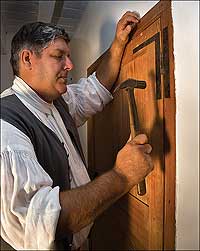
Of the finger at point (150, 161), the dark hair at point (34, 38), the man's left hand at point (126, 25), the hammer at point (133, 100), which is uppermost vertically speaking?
the man's left hand at point (126, 25)

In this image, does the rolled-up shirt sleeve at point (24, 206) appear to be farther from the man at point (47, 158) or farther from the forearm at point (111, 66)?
the forearm at point (111, 66)

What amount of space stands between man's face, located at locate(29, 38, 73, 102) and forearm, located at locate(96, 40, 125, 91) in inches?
7.2

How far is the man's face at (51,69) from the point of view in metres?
0.76

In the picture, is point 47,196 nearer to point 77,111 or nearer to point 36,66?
point 36,66

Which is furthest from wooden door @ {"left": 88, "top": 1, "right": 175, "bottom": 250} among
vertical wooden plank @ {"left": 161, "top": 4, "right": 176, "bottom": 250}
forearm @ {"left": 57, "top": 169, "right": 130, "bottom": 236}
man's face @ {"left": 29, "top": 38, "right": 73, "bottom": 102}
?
man's face @ {"left": 29, "top": 38, "right": 73, "bottom": 102}

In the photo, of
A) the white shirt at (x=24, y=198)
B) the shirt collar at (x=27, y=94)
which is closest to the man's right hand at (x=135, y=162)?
the white shirt at (x=24, y=198)

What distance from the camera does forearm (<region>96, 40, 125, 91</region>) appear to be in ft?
2.96

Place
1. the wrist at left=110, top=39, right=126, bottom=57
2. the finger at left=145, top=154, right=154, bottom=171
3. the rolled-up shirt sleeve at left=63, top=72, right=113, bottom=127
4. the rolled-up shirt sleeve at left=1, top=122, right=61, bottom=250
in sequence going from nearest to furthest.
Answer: the rolled-up shirt sleeve at left=1, top=122, right=61, bottom=250
the finger at left=145, top=154, right=154, bottom=171
the wrist at left=110, top=39, right=126, bottom=57
the rolled-up shirt sleeve at left=63, top=72, right=113, bottom=127

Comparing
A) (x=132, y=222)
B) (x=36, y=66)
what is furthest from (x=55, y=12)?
(x=132, y=222)

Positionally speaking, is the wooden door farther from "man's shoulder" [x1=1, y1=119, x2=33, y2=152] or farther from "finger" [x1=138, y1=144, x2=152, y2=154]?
"man's shoulder" [x1=1, y1=119, x2=33, y2=152]

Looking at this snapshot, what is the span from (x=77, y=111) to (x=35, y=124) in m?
0.43

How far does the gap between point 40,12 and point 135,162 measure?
1.47 m

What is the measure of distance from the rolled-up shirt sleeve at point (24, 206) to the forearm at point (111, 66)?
0.54 metres

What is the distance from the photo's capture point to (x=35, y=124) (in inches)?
26.1
